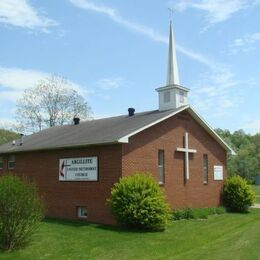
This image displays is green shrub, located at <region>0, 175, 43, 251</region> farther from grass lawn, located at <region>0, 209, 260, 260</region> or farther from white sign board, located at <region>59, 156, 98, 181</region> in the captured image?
white sign board, located at <region>59, 156, 98, 181</region>

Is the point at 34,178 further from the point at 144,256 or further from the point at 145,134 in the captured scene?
the point at 144,256

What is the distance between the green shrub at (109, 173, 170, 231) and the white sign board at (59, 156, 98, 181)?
7.87ft

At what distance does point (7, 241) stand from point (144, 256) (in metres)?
4.11

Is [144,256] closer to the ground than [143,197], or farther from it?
closer to the ground

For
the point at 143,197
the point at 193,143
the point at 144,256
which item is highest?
the point at 193,143

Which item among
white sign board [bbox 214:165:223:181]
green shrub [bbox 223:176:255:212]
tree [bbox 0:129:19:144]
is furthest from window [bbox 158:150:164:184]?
tree [bbox 0:129:19:144]

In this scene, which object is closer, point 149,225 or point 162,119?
point 149,225

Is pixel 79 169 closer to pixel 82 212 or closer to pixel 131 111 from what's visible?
pixel 82 212

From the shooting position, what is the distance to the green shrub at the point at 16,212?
13.0 m

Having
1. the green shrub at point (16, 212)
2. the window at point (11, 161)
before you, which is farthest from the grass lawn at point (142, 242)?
the window at point (11, 161)

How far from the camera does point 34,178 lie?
2362 centimetres

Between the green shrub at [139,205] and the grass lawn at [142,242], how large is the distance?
521 mm

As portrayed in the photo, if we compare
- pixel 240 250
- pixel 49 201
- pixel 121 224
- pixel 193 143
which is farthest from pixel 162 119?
pixel 240 250

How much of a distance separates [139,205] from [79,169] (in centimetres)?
453
